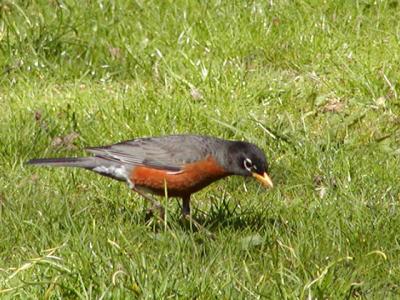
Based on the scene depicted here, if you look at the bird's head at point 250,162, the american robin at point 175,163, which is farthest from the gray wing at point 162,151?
the bird's head at point 250,162

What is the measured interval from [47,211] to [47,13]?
121 inches

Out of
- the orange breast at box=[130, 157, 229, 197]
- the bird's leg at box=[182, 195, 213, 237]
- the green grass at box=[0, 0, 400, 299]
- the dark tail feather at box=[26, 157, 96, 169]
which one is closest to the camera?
the green grass at box=[0, 0, 400, 299]

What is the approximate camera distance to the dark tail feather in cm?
584

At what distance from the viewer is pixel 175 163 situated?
575 centimetres

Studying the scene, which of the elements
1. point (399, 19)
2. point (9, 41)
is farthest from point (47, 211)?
point (399, 19)

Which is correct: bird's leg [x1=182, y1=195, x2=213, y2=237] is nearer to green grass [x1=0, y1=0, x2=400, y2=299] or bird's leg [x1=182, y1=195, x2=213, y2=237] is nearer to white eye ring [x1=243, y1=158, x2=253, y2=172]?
green grass [x1=0, y1=0, x2=400, y2=299]

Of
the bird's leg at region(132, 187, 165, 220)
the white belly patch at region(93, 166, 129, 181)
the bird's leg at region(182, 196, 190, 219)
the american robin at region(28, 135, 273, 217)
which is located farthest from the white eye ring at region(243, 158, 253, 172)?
the white belly patch at region(93, 166, 129, 181)

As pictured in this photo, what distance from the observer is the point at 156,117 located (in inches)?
273

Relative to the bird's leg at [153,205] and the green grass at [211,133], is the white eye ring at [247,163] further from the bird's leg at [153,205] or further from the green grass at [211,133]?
the bird's leg at [153,205]

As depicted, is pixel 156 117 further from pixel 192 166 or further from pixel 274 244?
pixel 274 244

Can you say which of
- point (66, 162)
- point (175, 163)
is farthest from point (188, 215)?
point (66, 162)

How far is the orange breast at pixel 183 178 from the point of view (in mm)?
5688

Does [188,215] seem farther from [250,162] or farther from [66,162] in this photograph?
[66,162]

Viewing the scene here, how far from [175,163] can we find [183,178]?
10cm
